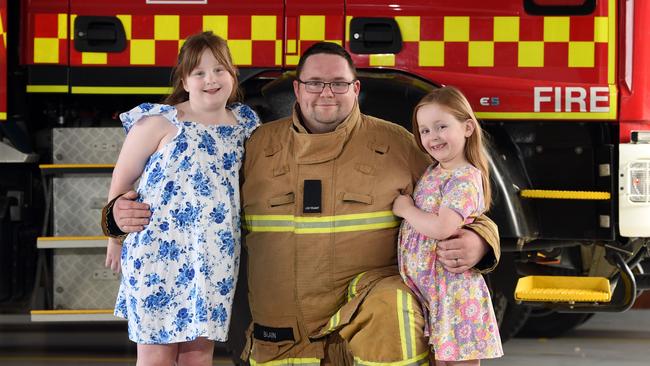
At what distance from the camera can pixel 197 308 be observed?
2951mm

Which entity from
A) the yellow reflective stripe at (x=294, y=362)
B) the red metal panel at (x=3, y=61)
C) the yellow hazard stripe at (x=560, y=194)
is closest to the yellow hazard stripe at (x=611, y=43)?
the yellow hazard stripe at (x=560, y=194)

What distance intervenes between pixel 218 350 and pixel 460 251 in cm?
300

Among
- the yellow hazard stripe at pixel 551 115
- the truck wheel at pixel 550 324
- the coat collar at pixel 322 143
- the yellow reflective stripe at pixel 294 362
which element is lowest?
the truck wheel at pixel 550 324

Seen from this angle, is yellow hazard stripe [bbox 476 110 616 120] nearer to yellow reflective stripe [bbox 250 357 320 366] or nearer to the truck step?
yellow reflective stripe [bbox 250 357 320 366]

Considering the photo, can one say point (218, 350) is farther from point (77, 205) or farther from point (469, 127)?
point (469, 127)

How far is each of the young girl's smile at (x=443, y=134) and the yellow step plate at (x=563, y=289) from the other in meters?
1.33

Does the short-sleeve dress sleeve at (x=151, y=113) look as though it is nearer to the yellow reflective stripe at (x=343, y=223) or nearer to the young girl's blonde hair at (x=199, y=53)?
the young girl's blonde hair at (x=199, y=53)

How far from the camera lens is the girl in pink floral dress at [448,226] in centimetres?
286

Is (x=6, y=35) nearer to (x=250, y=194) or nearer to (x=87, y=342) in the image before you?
(x=250, y=194)

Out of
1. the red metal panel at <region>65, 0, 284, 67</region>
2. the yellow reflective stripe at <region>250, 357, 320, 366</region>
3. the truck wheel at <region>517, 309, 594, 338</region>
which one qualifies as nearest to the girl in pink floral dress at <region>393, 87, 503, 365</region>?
→ the yellow reflective stripe at <region>250, 357, 320, 366</region>

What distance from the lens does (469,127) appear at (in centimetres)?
296

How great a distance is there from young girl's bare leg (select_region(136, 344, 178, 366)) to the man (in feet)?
0.98

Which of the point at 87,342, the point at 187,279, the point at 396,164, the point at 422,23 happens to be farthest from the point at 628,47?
the point at 87,342

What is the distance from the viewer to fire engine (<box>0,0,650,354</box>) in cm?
396
